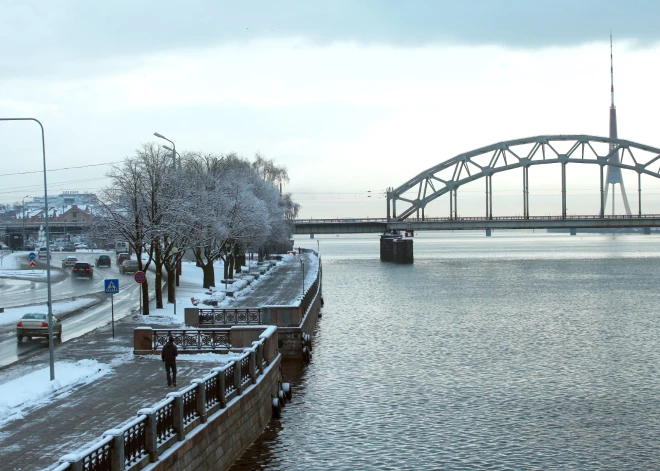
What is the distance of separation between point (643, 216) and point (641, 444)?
144154 millimetres

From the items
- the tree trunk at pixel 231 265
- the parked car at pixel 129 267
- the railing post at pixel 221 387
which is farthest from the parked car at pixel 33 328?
the parked car at pixel 129 267

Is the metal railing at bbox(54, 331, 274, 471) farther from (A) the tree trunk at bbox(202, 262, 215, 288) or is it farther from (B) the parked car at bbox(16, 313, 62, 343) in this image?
(A) the tree trunk at bbox(202, 262, 215, 288)

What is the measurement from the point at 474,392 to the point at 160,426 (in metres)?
18.7

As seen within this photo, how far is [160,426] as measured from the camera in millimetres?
17078

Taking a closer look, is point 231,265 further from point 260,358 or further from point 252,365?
point 252,365

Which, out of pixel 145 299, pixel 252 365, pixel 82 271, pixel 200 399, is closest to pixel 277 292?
pixel 145 299

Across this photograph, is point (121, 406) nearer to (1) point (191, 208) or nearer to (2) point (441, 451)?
(2) point (441, 451)

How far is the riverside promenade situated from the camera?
1758 cm

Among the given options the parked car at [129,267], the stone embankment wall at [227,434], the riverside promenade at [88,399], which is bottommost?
the stone embankment wall at [227,434]

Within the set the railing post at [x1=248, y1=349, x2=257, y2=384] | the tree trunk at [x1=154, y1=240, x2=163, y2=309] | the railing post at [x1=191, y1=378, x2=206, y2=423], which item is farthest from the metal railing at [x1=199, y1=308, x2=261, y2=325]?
the railing post at [x1=191, y1=378, x2=206, y2=423]

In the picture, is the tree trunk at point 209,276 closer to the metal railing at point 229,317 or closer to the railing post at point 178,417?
the metal railing at point 229,317

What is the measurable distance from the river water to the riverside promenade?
357 cm

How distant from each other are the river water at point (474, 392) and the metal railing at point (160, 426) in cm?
276

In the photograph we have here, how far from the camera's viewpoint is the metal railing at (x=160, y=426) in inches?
555
